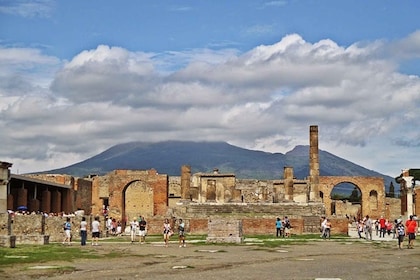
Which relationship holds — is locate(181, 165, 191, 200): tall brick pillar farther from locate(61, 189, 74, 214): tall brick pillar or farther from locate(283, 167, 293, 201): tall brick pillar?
locate(61, 189, 74, 214): tall brick pillar

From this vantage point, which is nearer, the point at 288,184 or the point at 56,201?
the point at 56,201

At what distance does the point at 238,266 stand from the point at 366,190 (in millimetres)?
54329

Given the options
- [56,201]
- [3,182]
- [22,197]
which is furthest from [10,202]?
[3,182]

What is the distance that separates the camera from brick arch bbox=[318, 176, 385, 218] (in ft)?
226

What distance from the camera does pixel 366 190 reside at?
6969 centimetres

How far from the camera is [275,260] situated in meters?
19.5

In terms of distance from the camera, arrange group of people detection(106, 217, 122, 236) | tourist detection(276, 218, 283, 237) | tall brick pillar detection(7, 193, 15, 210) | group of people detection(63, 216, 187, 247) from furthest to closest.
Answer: tall brick pillar detection(7, 193, 15, 210) → group of people detection(106, 217, 122, 236) → tourist detection(276, 218, 283, 237) → group of people detection(63, 216, 187, 247)

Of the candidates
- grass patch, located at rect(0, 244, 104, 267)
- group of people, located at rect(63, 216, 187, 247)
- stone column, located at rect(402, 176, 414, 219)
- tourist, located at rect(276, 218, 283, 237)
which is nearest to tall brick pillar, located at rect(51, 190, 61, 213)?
group of people, located at rect(63, 216, 187, 247)

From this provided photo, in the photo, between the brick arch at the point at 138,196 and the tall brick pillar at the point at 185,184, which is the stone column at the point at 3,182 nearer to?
the tall brick pillar at the point at 185,184

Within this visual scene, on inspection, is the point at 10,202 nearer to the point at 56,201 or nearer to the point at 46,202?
the point at 46,202

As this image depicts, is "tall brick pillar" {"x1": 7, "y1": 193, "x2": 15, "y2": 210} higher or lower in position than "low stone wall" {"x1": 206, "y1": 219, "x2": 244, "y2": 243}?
higher

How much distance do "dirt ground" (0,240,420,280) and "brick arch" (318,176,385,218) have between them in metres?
46.7

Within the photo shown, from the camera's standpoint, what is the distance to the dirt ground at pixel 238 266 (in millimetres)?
14977

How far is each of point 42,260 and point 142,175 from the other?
41895 millimetres
